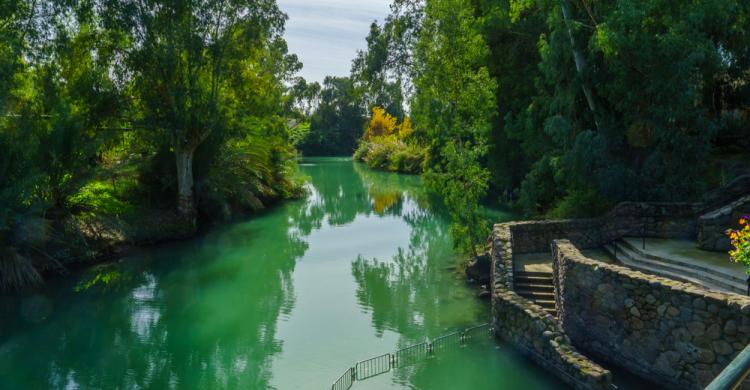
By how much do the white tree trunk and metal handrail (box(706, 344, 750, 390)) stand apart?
25.7 metres

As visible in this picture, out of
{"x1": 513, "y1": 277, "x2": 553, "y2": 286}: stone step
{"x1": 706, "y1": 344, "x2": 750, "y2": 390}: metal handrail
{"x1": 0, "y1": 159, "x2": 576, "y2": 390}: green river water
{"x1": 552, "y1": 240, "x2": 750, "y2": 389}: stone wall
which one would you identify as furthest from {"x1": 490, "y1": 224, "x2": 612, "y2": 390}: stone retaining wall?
{"x1": 706, "y1": 344, "x2": 750, "y2": 390}: metal handrail

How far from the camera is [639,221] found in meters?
15.8

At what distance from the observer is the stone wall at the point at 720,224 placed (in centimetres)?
1324

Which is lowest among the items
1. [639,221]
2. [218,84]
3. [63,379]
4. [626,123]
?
[63,379]

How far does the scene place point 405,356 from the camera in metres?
11.7

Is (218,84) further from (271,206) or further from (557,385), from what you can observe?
(557,385)

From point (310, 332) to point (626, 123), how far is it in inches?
504

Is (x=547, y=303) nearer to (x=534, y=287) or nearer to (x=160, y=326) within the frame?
(x=534, y=287)

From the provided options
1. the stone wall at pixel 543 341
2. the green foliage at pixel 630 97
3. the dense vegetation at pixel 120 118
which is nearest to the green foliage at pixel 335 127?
the dense vegetation at pixel 120 118

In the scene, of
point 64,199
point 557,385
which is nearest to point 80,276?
point 64,199

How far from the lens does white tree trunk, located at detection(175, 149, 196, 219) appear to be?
997 inches

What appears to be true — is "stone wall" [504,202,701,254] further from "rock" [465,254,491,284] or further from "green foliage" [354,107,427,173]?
"green foliage" [354,107,427,173]

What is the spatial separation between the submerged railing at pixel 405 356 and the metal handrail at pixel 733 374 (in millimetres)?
8709

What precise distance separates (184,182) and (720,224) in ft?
70.4
